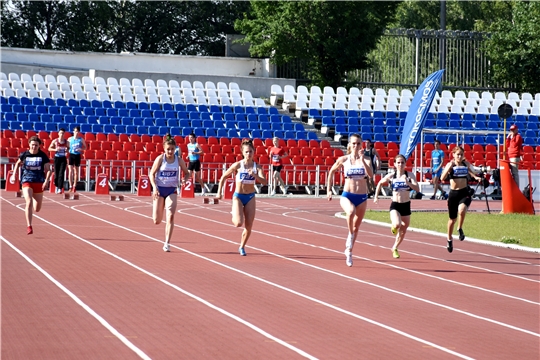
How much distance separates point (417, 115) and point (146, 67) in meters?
19.8

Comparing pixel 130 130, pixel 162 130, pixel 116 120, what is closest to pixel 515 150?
pixel 162 130

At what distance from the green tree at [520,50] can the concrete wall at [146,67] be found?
13.0 m

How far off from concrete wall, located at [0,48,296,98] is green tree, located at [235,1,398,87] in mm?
1416

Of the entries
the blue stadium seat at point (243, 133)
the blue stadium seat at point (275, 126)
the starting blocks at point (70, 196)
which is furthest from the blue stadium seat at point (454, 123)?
the starting blocks at point (70, 196)

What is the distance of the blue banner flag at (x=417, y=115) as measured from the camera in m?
30.5

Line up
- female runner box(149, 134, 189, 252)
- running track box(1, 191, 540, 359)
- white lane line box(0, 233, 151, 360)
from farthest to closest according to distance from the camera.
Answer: female runner box(149, 134, 189, 252) → running track box(1, 191, 540, 359) → white lane line box(0, 233, 151, 360)

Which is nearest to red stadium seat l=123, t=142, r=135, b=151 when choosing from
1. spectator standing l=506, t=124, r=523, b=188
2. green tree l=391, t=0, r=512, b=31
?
spectator standing l=506, t=124, r=523, b=188

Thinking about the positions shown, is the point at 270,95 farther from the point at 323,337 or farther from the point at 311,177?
the point at 323,337

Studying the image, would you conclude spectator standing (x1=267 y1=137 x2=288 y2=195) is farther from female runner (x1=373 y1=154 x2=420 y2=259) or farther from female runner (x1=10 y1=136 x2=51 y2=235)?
female runner (x1=373 y1=154 x2=420 y2=259)

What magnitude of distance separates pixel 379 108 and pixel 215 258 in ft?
95.3

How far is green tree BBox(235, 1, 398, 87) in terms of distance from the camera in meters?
48.1

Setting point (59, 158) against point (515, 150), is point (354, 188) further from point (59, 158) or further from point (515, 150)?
point (59, 158)

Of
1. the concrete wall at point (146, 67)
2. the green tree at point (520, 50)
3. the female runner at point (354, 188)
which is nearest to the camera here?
the female runner at point (354, 188)

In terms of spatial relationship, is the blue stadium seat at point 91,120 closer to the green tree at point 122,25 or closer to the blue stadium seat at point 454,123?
the blue stadium seat at point 454,123
